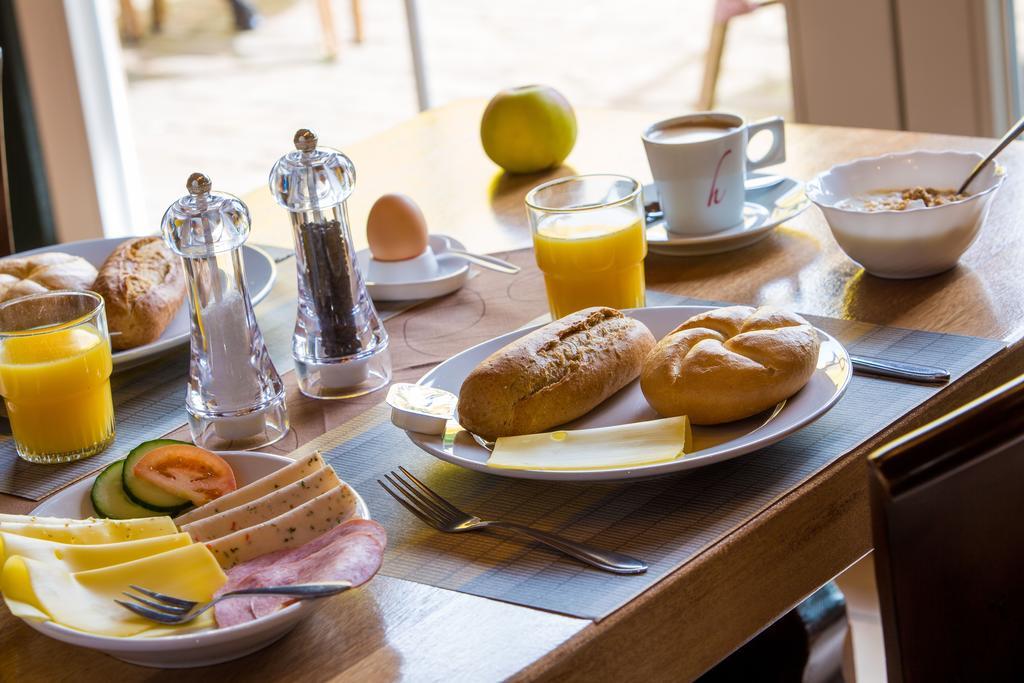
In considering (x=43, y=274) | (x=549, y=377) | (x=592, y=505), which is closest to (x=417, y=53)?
(x=43, y=274)

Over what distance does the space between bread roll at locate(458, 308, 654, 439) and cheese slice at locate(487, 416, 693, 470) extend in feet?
0.09

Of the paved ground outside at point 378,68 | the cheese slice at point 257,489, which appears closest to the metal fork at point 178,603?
the cheese slice at point 257,489

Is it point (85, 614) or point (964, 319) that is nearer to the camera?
point (85, 614)

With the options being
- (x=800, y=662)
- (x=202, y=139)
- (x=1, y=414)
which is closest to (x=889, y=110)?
(x=800, y=662)

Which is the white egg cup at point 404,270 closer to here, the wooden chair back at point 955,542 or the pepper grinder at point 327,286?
the pepper grinder at point 327,286

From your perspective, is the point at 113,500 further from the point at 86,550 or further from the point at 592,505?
the point at 592,505

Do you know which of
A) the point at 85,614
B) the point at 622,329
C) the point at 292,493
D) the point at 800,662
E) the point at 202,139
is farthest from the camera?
the point at 202,139

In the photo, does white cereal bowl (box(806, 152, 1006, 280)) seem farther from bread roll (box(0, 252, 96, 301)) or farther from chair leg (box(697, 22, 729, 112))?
chair leg (box(697, 22, 729, 112))

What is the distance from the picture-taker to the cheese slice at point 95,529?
806 millimetres

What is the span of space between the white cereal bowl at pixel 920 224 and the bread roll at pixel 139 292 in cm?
73

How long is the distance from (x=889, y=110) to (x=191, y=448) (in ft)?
7.96

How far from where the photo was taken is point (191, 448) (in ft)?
3.09

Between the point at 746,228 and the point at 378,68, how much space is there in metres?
4.23

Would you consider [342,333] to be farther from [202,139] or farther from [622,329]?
[202,139]
